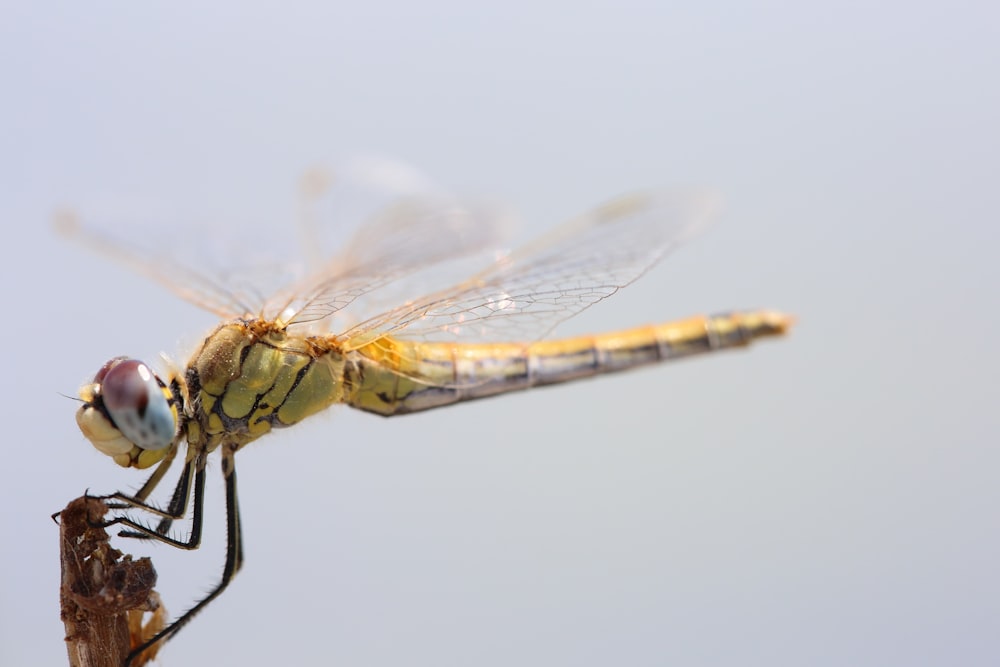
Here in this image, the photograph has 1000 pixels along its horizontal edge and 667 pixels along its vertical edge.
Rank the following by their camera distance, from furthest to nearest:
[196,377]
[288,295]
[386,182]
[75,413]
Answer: [386,182] → [288,295] → [196,377] → [75,413]

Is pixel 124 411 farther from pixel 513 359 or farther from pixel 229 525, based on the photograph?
pixel 513 359

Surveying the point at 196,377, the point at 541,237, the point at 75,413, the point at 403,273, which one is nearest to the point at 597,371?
the point at 541,237

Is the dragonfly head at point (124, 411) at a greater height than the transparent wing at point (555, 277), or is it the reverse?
the transparent wing at point (555, 277)

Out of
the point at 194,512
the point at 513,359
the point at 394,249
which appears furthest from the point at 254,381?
the point at 513,359

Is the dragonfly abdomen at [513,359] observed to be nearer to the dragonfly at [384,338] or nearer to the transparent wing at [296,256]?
the dragonfly at [384,338]

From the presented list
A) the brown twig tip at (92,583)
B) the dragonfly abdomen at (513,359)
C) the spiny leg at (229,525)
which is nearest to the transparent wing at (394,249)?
the dragonfly abdomen at (513,359)

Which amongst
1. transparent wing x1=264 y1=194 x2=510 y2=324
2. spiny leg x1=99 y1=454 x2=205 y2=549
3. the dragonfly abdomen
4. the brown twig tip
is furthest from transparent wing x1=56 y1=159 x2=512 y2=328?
the brown twig tip

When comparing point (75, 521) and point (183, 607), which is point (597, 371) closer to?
point (183, 607)
